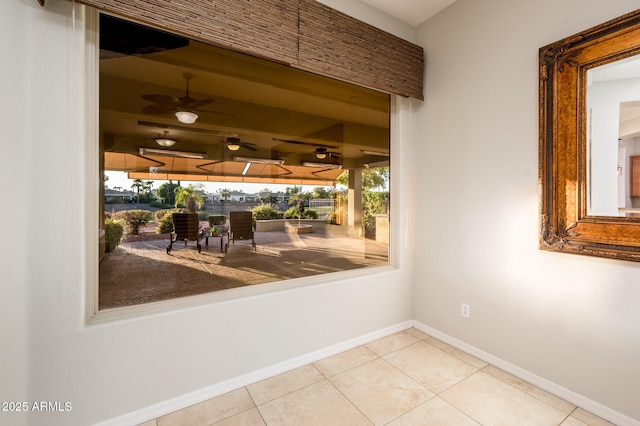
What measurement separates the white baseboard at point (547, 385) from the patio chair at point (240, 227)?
81.0 inches

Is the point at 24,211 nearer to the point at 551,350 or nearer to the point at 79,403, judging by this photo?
the point at 79,403

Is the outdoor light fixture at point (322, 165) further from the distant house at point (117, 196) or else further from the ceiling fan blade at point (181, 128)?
the distant house at point (117, 196)

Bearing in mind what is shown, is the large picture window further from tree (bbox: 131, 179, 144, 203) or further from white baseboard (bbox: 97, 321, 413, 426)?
white baseboard (bbox: 97, 321, 413, 426)

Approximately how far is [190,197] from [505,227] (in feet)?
7.89

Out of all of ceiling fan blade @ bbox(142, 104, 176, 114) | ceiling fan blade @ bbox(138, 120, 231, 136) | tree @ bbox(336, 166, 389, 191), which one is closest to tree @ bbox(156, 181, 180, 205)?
ceiling fan blade @ bbox(138, 120, 231, 136)

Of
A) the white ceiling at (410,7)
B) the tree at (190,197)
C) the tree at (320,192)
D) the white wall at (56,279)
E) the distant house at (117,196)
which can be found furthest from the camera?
the tree at (320,192)

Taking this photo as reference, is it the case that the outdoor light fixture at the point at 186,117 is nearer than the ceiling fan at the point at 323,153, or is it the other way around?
the outdoor light fixture at the point at 186,117

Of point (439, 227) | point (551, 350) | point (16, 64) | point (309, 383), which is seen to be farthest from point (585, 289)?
point (16, 64)

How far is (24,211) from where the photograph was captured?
1.43m

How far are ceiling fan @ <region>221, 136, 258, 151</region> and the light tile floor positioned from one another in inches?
70.7

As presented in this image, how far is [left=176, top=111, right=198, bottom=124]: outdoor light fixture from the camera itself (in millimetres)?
2008

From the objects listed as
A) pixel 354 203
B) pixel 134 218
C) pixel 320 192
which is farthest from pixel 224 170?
pixel 354 203

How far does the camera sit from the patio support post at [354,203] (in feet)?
9.80

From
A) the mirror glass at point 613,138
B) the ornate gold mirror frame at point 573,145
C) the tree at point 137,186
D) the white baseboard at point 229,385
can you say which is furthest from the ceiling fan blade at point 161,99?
the mirror glass at point 613,138
